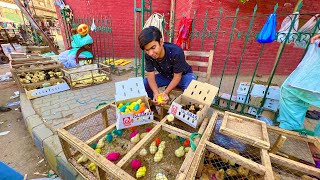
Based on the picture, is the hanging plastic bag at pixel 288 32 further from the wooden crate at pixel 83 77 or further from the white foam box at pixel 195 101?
the wooden crate at pixel 83 77

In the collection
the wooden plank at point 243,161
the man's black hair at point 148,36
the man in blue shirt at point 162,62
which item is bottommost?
the wooden plank at point 243,161

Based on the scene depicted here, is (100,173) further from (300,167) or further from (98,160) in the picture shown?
(300,167)

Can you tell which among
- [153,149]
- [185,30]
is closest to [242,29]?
[185,30]

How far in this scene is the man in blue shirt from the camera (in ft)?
6.01

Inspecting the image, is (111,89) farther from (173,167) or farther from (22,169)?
(173,167)

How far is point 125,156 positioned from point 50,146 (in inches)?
58.4

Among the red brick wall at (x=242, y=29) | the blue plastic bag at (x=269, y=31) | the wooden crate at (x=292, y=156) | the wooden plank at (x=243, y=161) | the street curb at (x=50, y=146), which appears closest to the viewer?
the wooden plank at (x=243, y=161)

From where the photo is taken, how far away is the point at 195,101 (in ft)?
6.07

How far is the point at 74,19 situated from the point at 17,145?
622 cm

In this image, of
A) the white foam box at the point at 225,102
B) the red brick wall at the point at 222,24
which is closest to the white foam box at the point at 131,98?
the white foam box at the point at 225,102

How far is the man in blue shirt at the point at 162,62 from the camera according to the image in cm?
183

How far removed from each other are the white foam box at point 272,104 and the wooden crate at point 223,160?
1212 millimetres

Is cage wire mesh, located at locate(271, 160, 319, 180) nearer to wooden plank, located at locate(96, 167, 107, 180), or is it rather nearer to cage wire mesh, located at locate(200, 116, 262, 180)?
cage wire mesh, located at locate(200, 116, 262, 180)

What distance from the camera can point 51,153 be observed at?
1.97 metres
